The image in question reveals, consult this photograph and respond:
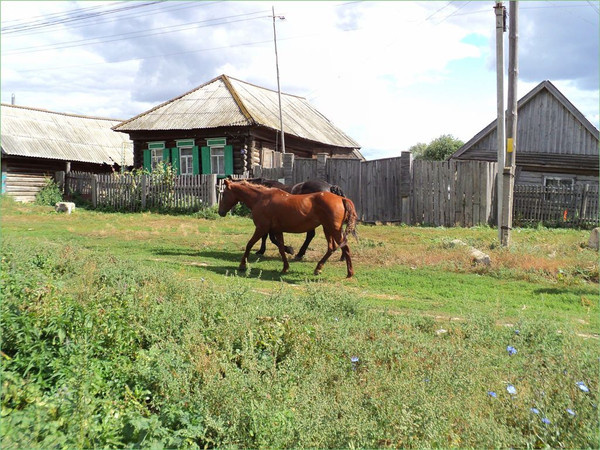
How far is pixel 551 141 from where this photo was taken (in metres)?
24.8

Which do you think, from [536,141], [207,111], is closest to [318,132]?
[207,111]

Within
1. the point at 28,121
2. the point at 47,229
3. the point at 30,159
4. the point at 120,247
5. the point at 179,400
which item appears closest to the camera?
the point at 179,400

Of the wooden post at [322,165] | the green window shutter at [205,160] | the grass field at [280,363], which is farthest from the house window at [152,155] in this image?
the grass field at [280,363]

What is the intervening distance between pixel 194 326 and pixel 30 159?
28.4m

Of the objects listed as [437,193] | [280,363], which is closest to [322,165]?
[437,193]

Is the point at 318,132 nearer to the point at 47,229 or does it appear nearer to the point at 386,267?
the point at 47,229

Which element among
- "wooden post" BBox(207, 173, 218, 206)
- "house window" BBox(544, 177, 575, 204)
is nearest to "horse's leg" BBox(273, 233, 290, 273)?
"wooden post" BBox(207, 173, 218, 206)

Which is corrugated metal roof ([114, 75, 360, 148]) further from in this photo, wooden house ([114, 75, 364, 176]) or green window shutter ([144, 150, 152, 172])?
green window shutter ([144, 150, 152, 172])

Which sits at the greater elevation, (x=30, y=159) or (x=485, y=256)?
(x=30, y=159)

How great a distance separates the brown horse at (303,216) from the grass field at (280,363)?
175 cm

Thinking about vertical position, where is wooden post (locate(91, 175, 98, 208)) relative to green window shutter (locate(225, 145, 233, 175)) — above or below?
below

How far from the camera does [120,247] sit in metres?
13.4

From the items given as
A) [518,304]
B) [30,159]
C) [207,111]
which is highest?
[207,111]

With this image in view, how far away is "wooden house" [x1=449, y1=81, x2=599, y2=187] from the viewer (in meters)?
24.1
